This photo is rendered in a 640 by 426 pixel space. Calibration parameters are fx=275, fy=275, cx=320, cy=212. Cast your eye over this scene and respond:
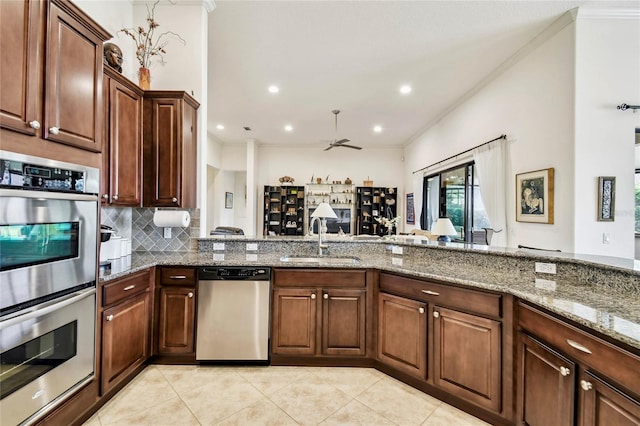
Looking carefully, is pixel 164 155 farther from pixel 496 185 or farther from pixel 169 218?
pixel 496 185

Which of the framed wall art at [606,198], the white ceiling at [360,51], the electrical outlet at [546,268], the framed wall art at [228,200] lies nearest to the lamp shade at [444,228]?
the framed wall art at [606,198]

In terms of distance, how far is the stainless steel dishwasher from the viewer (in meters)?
2.36

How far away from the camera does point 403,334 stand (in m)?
2.17

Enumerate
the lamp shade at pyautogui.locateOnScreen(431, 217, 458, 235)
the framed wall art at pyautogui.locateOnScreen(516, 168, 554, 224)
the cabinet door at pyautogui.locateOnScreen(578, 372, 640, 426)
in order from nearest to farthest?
1. the cabinet door at pyautogui.locateOnScreen(578, 372, 640, 426)
2. the framed wall art at pyautogui.locateOnScreen(516, 168, 554, 224)
3. the lamp shade at pyautogui.locateOnScreen(431, 217, 458, 235)

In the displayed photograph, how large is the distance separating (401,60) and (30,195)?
12.6 feet

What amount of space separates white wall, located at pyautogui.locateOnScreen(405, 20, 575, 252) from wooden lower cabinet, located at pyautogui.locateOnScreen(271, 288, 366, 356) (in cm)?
231

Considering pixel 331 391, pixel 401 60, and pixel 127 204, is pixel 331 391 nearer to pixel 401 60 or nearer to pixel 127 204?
pixel 127 204

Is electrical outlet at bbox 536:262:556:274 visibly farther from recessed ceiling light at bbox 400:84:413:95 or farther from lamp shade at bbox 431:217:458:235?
recessed ceiling light at bbox 400:84:413:95

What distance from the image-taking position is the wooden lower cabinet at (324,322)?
93.4 inches

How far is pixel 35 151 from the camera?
1.34m


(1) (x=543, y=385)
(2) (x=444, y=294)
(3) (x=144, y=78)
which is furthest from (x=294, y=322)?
(3) (x=144, y=78)

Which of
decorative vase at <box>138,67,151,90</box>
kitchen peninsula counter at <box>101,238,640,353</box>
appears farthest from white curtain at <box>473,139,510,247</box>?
decorative vase at <box>138,67,151,90</box>

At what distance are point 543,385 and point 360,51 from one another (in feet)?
11.7

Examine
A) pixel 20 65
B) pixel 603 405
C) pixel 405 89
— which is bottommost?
pixel 603 405
